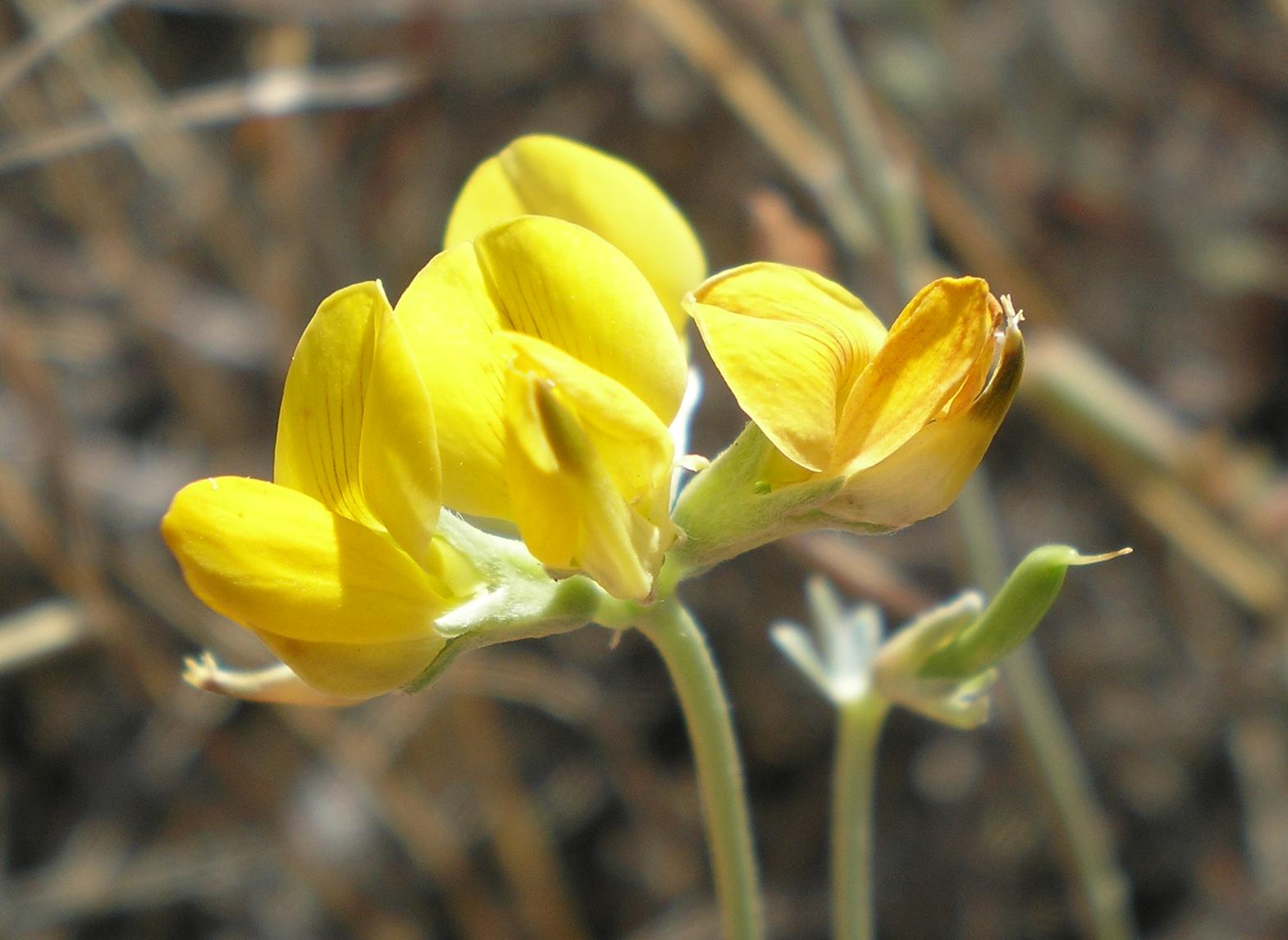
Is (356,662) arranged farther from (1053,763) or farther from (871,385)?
(1053,763)

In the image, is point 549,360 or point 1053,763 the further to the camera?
point 1053,763

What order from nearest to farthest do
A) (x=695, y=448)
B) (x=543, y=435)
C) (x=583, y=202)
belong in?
1. (x=543, y=435)
2. (x=583, y=202)
3. (x=695, y=448)

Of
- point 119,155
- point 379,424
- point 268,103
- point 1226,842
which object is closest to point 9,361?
point 268,103

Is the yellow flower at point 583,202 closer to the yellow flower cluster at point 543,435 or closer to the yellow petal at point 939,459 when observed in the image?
the yellow flower cluster at point 543,435

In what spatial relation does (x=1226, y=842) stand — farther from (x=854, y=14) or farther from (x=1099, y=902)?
(x=854, y=14)

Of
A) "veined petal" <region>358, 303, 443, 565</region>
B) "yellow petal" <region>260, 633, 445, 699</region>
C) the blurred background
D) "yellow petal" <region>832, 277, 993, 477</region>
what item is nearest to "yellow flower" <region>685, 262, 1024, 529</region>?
"yellow petal" <region>832, 277, 993, 477</region>

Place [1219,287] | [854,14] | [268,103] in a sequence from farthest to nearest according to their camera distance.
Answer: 1. [854,14]
2. [1219,287]
3. [268,103]

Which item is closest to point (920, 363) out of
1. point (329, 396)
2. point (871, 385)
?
point (871, 385)

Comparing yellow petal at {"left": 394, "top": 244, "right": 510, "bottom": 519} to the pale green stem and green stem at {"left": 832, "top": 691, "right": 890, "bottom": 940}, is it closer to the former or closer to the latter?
green stem at {"left": 832, "top": 691, "right": 890, "bottom": 940}
